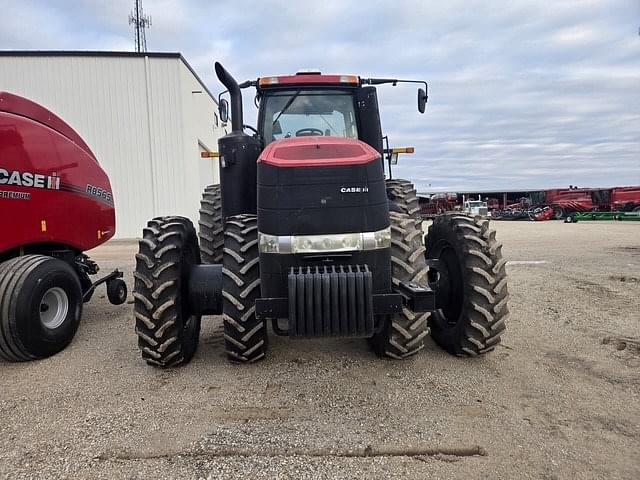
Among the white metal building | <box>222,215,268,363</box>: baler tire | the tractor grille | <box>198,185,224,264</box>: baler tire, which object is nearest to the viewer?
the tractor grille

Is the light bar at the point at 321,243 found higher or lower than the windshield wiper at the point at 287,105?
lower

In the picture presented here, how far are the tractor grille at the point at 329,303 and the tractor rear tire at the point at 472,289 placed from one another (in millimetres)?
1100

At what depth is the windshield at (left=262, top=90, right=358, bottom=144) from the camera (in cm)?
523

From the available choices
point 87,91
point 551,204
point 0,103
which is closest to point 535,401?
point 0,103

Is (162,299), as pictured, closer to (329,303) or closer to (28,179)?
(329,303)

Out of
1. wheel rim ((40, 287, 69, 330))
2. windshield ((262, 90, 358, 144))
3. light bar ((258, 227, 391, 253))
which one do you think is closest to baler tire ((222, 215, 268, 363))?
light bar ((258, 227, 391, 253))

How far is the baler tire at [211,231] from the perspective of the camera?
5590mm

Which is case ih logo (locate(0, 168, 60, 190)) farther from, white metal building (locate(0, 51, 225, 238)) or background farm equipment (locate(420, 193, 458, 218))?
background farm equipment (locate(420, 193, 458, 218))

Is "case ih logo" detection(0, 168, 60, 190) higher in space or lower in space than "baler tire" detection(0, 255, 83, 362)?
higher

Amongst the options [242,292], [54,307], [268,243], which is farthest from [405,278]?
[54,307]

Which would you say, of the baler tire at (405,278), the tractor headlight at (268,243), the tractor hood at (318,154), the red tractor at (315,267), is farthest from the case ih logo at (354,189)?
the tractor headlight at (268,243)

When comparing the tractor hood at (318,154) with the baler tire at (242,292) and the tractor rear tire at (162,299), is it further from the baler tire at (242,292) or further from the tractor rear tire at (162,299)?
the tractor rear tire at (162,299)

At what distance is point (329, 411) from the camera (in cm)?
325

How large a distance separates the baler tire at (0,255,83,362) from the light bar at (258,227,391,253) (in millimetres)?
2265
